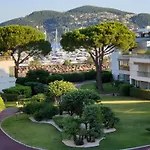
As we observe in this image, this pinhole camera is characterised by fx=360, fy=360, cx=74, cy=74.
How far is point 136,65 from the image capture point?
43188 millimetres

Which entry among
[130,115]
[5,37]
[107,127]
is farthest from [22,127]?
[5,37]

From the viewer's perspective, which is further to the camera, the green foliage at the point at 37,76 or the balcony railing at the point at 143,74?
the green foliage at the point at 37,76

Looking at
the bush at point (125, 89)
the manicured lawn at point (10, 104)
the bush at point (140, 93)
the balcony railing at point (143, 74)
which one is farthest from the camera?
the bush at point (125, 89)

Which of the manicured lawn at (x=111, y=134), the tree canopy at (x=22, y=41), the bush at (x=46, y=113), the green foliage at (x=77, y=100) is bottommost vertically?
the manicured lawn at (x=111, y=134)

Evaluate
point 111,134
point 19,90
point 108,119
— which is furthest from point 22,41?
point 111,134

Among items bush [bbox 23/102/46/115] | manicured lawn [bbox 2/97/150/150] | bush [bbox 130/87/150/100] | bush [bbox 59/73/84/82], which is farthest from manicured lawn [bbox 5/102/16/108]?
bush [bbox 59/73/84/82]

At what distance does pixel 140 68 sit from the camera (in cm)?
4297

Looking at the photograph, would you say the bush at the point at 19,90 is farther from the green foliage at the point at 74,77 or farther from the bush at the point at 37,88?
the green foliage at the point at 74,77

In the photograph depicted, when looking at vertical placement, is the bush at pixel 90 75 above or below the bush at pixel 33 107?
below

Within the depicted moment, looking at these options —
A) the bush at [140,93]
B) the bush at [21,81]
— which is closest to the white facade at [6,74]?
the bush at [21,81]

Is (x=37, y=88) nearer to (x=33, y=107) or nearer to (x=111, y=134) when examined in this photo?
(x=33, y=107)

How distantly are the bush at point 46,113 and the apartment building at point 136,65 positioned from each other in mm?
16748

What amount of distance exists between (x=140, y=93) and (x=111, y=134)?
57.4ft

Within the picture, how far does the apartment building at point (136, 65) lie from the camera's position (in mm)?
42031
